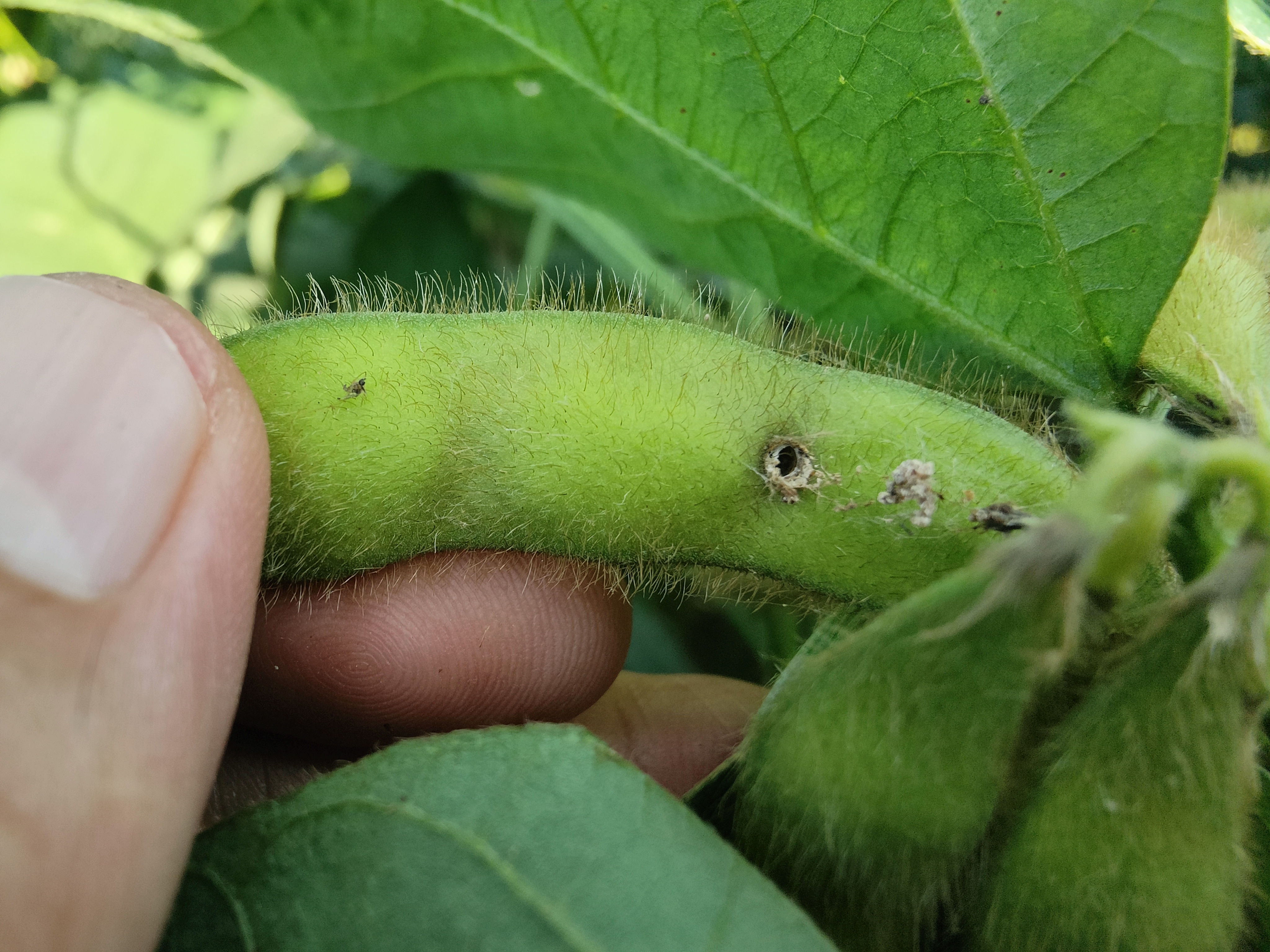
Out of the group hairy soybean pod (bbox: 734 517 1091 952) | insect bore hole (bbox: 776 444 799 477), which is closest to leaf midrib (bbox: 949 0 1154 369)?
insect bore hole (bbox: 776 444 799 477)

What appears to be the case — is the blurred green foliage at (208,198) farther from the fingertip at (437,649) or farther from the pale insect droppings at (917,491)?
the pale insect droppings at (917,491)

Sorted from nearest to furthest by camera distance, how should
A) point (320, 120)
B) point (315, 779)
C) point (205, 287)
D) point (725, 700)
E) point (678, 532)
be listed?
point (315, 779)
point (678, 532)
point (320, 120)
point (725, 700)
point (205, 287)

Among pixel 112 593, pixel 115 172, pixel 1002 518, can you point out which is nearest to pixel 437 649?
pixel 112 593

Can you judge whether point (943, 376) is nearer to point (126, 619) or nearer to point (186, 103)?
point (126, 619)

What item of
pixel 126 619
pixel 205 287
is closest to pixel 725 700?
pixel 126 619

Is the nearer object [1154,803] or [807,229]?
[1154,803]

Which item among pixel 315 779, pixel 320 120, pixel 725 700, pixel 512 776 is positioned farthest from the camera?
pixel 725 700

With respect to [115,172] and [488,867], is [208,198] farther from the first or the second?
[488,867]

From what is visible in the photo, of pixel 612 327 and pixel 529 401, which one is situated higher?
pixel 612 327
